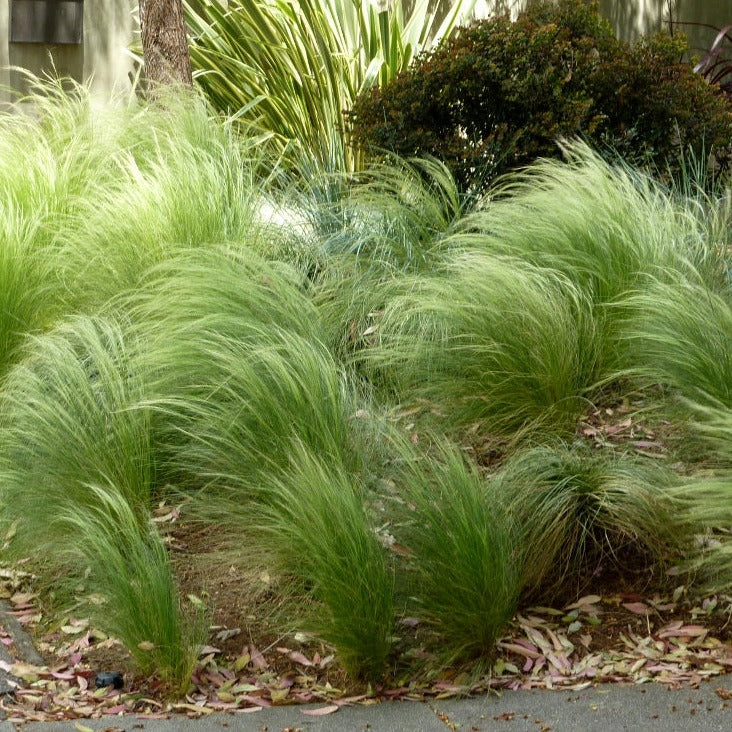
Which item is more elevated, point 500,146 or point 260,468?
point 500,146

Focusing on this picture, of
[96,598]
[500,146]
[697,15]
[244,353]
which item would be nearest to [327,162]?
[500,146]

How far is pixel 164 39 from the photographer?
7664mm

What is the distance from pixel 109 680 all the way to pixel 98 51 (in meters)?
8.39

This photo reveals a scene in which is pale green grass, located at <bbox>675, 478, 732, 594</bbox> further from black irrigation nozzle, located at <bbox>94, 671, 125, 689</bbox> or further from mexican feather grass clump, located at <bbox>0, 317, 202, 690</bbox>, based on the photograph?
black irrigation nozzle, located at <bbox>94, 671, 125, 689</bbox>

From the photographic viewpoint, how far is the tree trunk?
764cm

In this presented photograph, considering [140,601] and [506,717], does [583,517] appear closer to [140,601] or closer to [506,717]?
[506,717]

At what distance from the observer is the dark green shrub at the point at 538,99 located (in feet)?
22.9

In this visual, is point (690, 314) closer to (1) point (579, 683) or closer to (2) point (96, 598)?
(1) point (579, 683)

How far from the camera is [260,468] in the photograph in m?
3.97

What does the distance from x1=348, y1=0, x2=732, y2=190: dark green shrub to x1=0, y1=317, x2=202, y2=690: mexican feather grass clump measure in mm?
3171

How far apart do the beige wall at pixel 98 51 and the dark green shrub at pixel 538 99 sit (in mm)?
4242

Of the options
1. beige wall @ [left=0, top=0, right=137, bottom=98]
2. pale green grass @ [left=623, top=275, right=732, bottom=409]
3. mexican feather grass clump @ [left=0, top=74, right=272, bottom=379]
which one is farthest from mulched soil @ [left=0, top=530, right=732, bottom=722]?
beige wall @ [left=0, top=0, right=137, bottom=98]

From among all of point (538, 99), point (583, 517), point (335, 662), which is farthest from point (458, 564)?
point (538, 99)

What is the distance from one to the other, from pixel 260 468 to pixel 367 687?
0.87m
